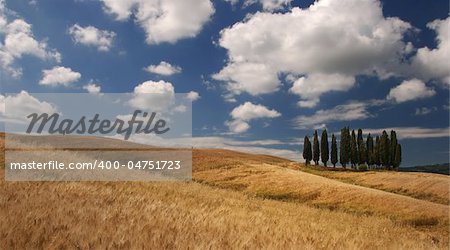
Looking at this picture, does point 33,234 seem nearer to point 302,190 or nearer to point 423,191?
point 302,190

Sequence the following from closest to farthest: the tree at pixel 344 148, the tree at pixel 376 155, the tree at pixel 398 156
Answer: the tree at pixel 344 148 → the tree at pixel 376 155 → the tree at pixel 398 156

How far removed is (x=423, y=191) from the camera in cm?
4884

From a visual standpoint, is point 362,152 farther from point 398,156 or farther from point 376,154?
point 398,156

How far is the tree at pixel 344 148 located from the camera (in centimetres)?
9669

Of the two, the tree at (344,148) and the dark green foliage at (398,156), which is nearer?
the tree at (344,148)

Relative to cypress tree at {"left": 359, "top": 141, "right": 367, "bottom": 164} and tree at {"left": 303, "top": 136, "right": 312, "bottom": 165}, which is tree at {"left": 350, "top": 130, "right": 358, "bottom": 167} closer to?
cypress tree at {"left": 359, "top": 141, "right": 367, "bottom": 164}

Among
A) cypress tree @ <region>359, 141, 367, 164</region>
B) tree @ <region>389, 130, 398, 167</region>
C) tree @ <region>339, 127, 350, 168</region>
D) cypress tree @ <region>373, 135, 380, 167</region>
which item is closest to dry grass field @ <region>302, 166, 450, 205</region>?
tree @ <region>339, 127, 350, 168</region>

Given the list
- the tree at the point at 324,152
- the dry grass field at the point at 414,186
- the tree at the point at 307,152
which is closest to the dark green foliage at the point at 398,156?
the tree at the point at 324,152

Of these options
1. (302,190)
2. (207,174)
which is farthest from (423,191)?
(207,174)

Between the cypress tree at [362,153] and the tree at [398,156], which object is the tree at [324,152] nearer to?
the cypress tree at [362,153]

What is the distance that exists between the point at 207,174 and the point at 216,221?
45273 mm

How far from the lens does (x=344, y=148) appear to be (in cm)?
9688

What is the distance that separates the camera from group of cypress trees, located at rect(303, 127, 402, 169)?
97.2 m

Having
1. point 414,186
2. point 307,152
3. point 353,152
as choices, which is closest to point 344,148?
point 353,152
